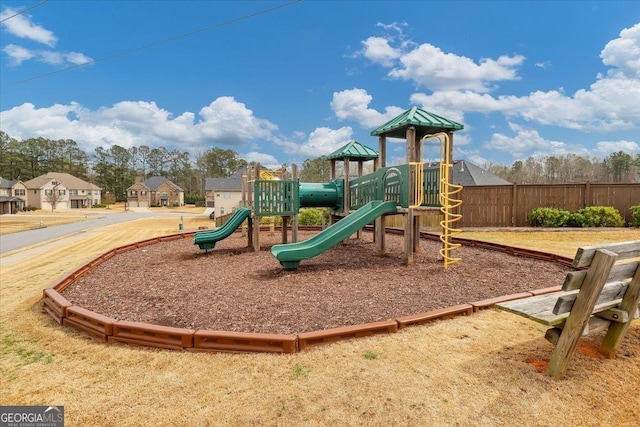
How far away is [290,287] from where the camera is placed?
5.68m

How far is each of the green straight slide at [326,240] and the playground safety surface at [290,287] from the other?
31 cm

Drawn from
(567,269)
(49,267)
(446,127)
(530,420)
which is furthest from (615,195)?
(49,267)

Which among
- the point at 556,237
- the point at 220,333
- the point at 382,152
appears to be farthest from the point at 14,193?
the point at 556,237

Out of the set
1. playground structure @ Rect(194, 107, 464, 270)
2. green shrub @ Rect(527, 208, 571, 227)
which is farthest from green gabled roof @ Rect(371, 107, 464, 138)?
green shrub @ Rect(527, 208, 571, 227)

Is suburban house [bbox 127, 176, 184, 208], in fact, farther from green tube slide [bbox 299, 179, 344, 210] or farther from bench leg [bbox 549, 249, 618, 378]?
bench leg [bbox 549, 249, 618, 378]

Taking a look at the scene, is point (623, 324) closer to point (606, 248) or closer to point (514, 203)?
point (606, 248)

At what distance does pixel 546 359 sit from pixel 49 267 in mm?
10471

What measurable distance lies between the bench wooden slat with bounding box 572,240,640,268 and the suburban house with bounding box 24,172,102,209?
237 feet

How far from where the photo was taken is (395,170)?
775cm

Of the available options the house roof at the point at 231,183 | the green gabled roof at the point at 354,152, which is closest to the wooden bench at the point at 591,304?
the green gabled roof at the point at 354,152

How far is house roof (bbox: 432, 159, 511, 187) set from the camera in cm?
2053

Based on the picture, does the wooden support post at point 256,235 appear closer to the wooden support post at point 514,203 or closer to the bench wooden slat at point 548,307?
the bench wooden slat at point 548,307

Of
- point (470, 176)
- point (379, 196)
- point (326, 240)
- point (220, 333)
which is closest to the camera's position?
point (220, 333)

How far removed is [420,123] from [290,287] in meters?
4.31
